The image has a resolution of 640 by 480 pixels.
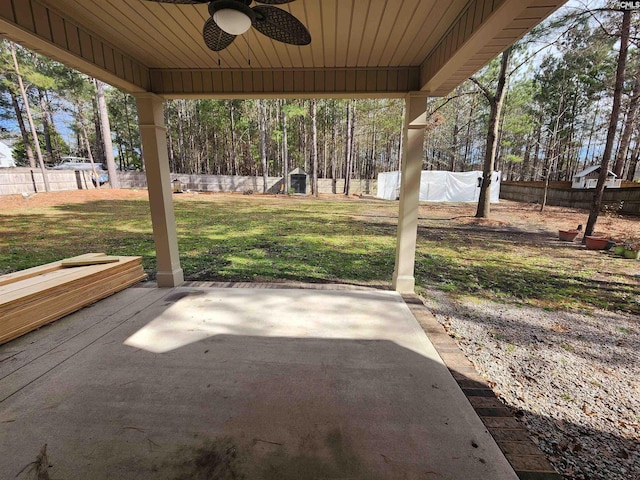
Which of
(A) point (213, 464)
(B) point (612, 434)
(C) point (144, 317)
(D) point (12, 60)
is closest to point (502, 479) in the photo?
(B) point (612, 434)

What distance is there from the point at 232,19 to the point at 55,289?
3.02 meters

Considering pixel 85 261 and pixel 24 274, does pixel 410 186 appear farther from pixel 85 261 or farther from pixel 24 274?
pixel 24 274

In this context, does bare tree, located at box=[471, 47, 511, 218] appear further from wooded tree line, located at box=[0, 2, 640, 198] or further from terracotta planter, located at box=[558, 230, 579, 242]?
terracotta planter, located at box=[558, 230, 579, 242]

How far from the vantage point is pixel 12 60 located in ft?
41.5

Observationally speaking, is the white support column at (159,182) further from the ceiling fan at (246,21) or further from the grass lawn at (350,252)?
the ceiling fan at (246,21)

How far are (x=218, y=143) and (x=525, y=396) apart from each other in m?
33.6

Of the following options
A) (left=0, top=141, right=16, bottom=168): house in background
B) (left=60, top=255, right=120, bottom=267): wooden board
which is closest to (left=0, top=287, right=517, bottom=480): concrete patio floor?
(left=60, top=255, right=120, bottom=267): wooden board

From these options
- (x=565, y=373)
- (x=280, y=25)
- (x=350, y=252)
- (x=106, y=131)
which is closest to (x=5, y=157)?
(x=106, y=131)

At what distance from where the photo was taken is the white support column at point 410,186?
325 centimetres

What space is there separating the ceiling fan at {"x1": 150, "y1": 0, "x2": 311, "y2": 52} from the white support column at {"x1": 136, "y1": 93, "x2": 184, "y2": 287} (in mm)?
1753

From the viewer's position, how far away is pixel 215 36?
1965 millimetres

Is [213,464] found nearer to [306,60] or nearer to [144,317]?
[144,317]

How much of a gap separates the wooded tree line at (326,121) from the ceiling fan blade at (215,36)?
10.0m

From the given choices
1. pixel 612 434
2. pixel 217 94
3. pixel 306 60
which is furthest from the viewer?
pixel 217 94
